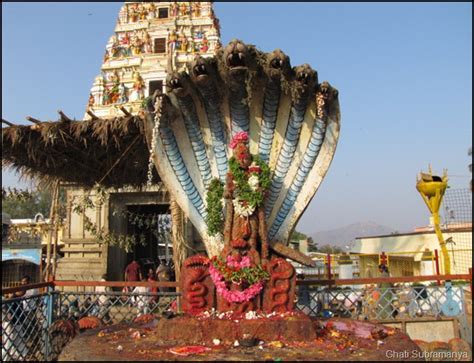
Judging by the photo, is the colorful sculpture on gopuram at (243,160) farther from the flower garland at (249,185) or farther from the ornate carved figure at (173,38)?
the ornate carved figure at (173,38)

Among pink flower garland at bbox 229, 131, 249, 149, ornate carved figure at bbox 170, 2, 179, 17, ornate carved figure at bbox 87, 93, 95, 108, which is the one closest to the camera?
pink flower garland at bbox 229, 131, 249, 149

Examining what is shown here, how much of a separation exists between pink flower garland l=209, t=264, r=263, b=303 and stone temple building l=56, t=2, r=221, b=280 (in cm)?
824

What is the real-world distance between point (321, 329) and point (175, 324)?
6.16 ft

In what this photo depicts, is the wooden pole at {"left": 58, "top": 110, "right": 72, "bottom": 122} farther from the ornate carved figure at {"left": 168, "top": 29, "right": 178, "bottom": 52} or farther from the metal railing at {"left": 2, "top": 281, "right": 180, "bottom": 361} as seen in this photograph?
the ornate carved figure at {"left": 168, "top": 29, "right": 178, "bottom": 52}

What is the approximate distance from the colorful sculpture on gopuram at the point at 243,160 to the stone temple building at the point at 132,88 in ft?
24.7

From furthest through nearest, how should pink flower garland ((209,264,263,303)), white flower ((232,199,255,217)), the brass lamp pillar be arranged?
the brass lamp pillar, white flower ((232,199,255,217)), pink flower garland ((209,264,263,303))

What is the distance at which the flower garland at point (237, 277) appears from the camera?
5.40 m

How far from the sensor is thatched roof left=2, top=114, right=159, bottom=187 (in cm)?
777

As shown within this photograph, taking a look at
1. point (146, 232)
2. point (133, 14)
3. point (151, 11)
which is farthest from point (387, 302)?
point (133, 14)

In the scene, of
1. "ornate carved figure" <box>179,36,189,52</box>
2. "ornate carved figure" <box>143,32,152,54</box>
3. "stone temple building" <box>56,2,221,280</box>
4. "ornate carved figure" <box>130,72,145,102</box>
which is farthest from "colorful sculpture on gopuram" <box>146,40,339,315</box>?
"ornate carved figure" <box>143,32,152,54</box>

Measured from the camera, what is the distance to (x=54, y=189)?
10.6 metres

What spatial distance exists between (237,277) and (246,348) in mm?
976

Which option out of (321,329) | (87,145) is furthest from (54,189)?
(321,329)

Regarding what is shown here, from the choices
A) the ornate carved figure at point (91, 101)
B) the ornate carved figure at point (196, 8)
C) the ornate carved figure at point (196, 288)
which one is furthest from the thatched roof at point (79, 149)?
the ornate carved figure at point (196, 8)
